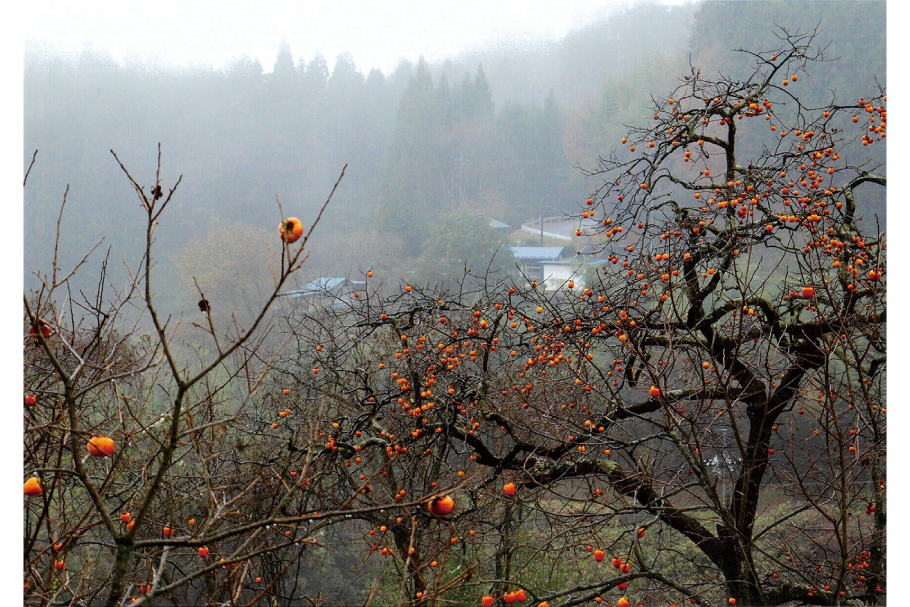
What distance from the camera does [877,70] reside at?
409 cm

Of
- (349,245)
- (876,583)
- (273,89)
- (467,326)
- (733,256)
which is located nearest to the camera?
(876,583)

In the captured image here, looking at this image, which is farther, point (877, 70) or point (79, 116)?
point (79, 116)

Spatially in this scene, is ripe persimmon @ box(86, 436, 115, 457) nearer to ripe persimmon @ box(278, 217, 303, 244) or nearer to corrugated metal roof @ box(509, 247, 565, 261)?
ripe persimmon @ box(278, 217, 303, 244)

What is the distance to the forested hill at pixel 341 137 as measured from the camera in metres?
5.16

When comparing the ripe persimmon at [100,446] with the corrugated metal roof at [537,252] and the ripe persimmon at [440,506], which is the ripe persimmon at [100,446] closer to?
the ripe persimmon at [440,506]

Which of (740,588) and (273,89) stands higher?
(273,89)

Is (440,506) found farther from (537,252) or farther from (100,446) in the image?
(537,252)

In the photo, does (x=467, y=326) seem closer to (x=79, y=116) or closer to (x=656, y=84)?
(x=656, y=84)

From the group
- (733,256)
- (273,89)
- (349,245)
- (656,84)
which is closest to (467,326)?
(733,256)

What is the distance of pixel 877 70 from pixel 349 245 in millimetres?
4045

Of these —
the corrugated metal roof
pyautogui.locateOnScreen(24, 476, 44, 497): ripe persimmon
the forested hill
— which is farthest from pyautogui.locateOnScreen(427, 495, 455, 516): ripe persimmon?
the forested hill

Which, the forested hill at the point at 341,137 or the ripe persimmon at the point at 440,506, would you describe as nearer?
the ripe persimmon at the point at 440,506

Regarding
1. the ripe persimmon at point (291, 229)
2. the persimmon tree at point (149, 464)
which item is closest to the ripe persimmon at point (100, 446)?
the persimmon tree at point (149, 464)

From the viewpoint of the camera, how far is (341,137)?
6.03 metres
